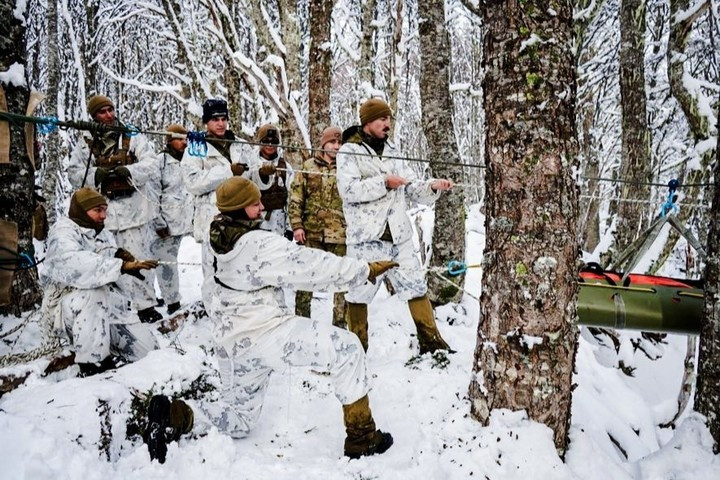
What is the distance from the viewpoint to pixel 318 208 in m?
4.64

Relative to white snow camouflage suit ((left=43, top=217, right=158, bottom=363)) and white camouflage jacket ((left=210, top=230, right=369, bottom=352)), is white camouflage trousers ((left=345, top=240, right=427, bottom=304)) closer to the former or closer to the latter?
white camouflage jacket ((left=210, top=230, right=369, bottom=352))

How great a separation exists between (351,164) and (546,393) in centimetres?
220

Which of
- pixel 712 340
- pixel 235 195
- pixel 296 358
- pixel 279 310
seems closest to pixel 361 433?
pixel 296 358

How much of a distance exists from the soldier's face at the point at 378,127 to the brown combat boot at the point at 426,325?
133cm

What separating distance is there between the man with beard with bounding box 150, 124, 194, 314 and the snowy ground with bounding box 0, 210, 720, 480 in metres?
1.42

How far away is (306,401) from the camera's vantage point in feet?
11.7

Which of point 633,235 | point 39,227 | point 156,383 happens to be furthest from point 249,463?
point 633,235

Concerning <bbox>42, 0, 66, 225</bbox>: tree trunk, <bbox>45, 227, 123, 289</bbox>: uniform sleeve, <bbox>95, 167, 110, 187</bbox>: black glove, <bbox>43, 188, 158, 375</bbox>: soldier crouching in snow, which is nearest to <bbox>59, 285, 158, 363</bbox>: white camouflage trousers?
<bbox>43, 188, 158, 375</bbox>: soldier crouching in snow

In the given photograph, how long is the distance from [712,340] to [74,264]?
13.0ft

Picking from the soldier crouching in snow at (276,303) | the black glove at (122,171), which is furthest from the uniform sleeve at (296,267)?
the black glove at (122,171)

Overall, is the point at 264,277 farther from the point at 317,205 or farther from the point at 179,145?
the point at 179,145

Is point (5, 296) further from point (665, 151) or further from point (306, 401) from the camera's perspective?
point (665, 151)

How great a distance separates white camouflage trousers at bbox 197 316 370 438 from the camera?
2.77 meters

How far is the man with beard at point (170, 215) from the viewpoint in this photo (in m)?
5.07
